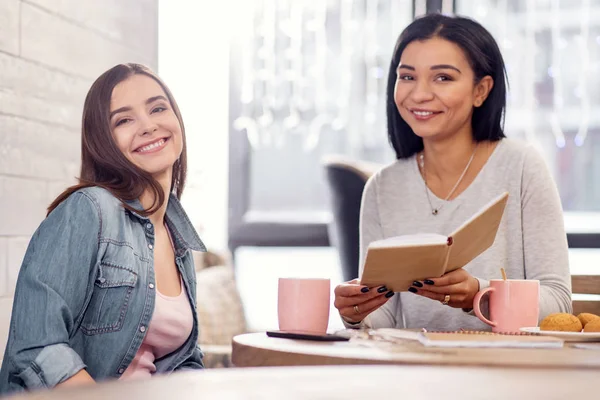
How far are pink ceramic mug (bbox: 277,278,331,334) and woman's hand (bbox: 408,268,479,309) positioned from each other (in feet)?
0.49

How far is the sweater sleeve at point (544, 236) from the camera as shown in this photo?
1634mm

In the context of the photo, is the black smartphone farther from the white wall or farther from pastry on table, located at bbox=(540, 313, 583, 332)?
the white wall

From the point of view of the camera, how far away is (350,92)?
376 centimetres

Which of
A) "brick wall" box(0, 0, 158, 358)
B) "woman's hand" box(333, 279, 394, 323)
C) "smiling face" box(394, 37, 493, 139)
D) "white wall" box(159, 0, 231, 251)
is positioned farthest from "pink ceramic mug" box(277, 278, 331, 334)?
"white wall" box(159, 0, 231, 251)

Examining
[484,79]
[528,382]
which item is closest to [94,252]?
[484,79]

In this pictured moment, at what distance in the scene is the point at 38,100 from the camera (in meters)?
2.12

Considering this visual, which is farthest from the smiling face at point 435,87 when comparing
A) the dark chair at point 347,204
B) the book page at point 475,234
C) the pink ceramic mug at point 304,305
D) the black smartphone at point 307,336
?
the dark chair at point 347,204

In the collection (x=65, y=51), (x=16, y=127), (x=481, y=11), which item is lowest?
(x=16, y=127)

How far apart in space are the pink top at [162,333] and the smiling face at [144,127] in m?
0.27

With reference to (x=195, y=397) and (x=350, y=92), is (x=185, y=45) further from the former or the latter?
(x=195, y=397)

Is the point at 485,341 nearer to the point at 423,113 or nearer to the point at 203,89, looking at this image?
the point at 423,113

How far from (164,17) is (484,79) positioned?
1873mm

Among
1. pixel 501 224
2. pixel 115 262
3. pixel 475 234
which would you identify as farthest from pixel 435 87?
pixel 115 262

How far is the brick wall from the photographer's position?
1978 millimetres
